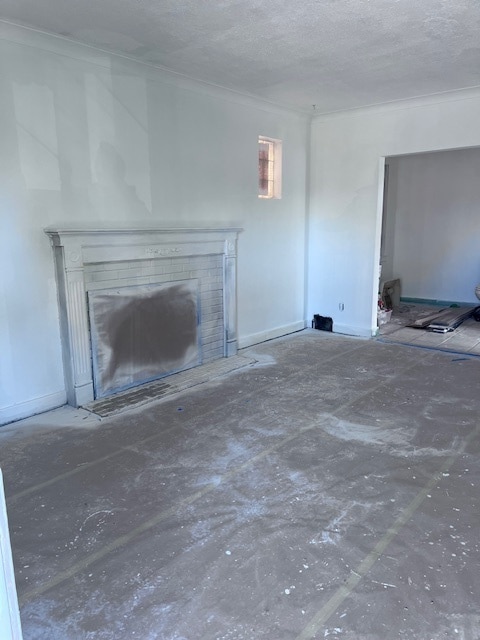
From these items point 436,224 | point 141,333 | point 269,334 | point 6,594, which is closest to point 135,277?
point 141,333

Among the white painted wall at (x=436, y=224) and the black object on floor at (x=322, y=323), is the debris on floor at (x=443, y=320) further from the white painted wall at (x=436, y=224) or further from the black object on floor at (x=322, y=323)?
the black object on floor at (x=322, y=323)

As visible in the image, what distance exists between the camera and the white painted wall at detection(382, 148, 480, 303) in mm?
8469

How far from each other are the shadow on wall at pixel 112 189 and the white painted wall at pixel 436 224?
600 centimetres

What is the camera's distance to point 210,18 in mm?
3352

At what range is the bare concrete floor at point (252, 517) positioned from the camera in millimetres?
1987

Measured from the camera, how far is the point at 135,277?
14.9ft

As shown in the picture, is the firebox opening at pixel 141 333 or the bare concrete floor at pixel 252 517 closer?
the bare concrete floor at pixel 252 517

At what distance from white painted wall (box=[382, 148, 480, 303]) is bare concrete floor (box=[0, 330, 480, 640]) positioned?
502cm

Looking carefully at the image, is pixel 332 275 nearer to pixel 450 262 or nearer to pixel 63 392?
pixel 450 262

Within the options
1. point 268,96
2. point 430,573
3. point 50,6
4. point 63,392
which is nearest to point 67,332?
point 63,392

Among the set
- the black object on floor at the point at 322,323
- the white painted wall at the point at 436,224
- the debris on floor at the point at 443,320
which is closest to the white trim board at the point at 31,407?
the black object on floor at the point at 322,323

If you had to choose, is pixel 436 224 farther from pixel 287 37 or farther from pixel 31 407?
pixel 31 407

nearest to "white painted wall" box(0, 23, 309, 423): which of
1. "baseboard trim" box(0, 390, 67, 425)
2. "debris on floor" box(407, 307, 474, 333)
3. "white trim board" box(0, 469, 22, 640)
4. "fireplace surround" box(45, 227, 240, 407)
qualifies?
"baseboard trim" box(0, 390, 67, 425)

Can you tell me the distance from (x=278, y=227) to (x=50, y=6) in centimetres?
373
